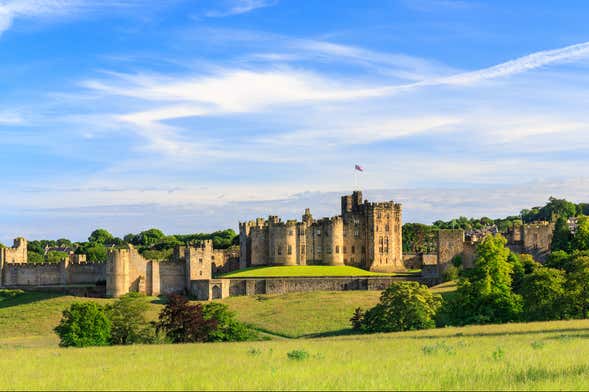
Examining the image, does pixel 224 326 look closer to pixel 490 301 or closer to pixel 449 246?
pixel 490 301

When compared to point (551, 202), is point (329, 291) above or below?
below

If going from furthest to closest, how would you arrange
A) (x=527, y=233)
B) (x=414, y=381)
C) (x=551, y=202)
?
(x=551, y=202) → (x=527, y=233) → (x=414, y=381)

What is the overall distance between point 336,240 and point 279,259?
27.2 ft

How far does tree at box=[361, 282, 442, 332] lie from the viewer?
66000mm

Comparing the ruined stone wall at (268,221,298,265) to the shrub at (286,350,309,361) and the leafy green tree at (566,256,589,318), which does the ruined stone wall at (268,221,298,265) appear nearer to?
the leafy green tree at (566,256,589,318)

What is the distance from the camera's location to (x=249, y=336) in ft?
209

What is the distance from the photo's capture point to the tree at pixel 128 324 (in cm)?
5750

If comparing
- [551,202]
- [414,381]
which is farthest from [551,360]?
[551,202]

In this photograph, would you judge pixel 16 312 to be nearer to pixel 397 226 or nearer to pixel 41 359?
pixel 397 226

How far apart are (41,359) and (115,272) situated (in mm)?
68034

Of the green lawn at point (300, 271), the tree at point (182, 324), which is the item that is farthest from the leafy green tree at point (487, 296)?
the green lawn at point (300, 271)

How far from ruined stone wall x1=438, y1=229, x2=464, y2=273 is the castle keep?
1058 cm

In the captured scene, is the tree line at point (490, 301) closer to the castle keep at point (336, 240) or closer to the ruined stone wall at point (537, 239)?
the ruined stone wall at point (537, 239)

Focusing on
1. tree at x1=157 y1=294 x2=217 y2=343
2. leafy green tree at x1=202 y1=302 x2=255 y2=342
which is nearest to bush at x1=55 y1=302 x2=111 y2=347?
tree at x1=157 y1=294 x2=217 y2=343
